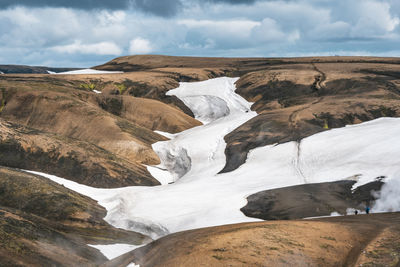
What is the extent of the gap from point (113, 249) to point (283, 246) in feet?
37.1

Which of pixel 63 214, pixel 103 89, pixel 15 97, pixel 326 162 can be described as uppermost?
pixel 103 89

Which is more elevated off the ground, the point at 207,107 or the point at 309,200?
the point at 207,107

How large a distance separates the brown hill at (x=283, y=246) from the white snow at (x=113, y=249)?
3092 millimetres

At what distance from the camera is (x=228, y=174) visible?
41.0 metres

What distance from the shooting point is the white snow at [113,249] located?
22828mm

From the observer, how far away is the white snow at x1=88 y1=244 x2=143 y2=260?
2283 cm

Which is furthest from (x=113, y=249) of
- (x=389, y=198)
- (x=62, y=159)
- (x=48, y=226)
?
(x=62, y=159)

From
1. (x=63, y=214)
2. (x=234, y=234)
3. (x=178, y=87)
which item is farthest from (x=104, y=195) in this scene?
(x=178, y=87)

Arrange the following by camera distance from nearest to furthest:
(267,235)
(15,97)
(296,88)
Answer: (267,235)
(15,97)
(296,88)

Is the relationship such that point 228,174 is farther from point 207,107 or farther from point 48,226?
point 207,107

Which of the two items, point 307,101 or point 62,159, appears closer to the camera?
point 62,159

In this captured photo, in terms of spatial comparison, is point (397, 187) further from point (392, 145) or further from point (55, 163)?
point (55, 163)

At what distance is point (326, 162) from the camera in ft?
125

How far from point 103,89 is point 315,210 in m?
59.4
